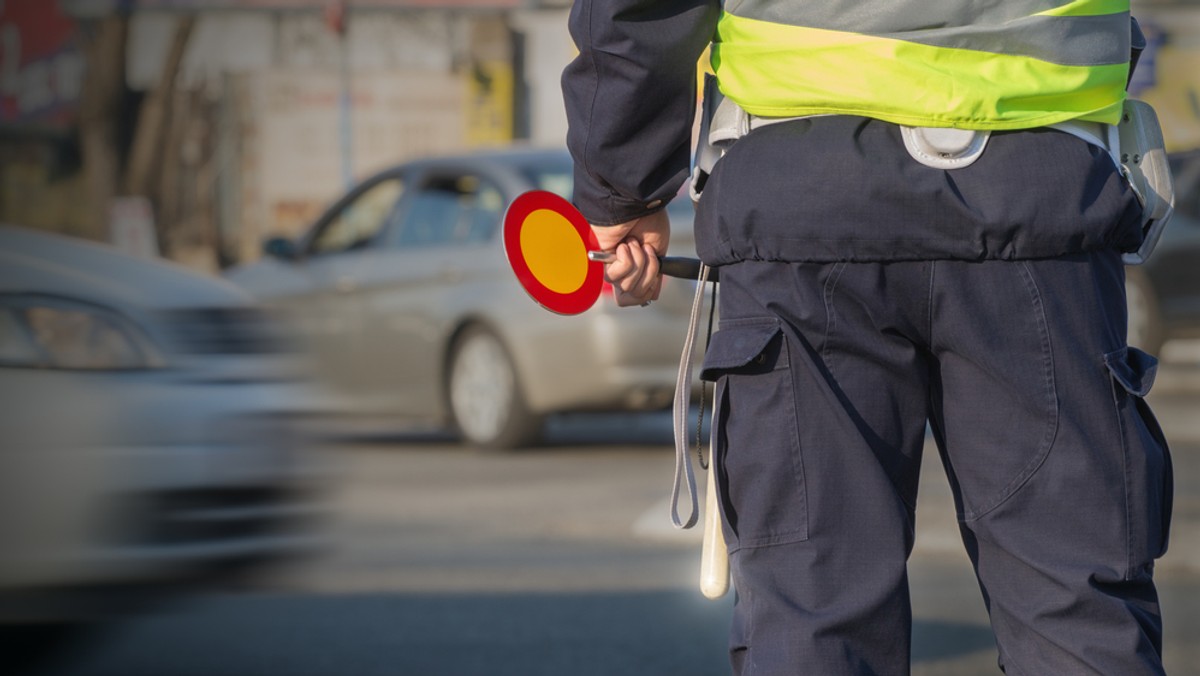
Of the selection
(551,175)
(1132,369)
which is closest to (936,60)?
(1132,369)

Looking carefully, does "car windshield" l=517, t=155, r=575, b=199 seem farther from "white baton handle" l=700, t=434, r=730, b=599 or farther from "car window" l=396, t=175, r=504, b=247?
"white baton handle" l=700, t=434, r=730, b=599

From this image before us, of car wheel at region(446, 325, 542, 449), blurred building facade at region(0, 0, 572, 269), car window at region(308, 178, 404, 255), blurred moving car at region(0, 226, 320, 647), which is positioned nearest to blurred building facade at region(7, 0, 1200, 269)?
blurred building facade at region(0, 0, 572, 269)

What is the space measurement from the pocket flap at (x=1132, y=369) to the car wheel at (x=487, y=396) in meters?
6.33

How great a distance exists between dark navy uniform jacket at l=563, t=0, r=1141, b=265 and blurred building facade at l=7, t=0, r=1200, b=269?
20.0 m

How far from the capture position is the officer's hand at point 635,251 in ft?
7.42

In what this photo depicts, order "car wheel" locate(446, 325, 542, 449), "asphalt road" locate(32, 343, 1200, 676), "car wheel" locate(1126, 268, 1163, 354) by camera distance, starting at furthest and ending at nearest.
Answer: "car wheel" locate(1126, 268, 1163, 354) → "car wheel" locate(446, 325, 542, 449) → "asphalt road" locate(32, 343, 1200, 676)

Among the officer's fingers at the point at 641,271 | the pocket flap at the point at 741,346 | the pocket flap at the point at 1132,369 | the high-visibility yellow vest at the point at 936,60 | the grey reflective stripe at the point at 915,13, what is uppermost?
the grey reflective stripe at the point at 915,13

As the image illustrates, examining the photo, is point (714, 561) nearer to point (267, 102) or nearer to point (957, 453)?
point (957, 453)

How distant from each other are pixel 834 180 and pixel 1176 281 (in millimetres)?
10181

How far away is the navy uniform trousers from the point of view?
1937 millimetres

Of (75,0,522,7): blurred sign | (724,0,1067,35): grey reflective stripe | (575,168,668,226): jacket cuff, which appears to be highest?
(75,0,522,7): blurred sign

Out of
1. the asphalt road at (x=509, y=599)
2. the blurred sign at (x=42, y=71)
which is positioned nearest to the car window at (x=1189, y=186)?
the asphalt road at (x=509, y=599)

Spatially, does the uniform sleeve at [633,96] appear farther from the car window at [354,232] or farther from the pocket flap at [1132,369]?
the car window at [354,232]

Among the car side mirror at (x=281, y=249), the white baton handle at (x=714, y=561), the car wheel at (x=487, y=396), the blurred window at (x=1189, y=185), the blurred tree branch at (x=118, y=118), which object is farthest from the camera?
the blurred tree branch at (x=118, y=118)
